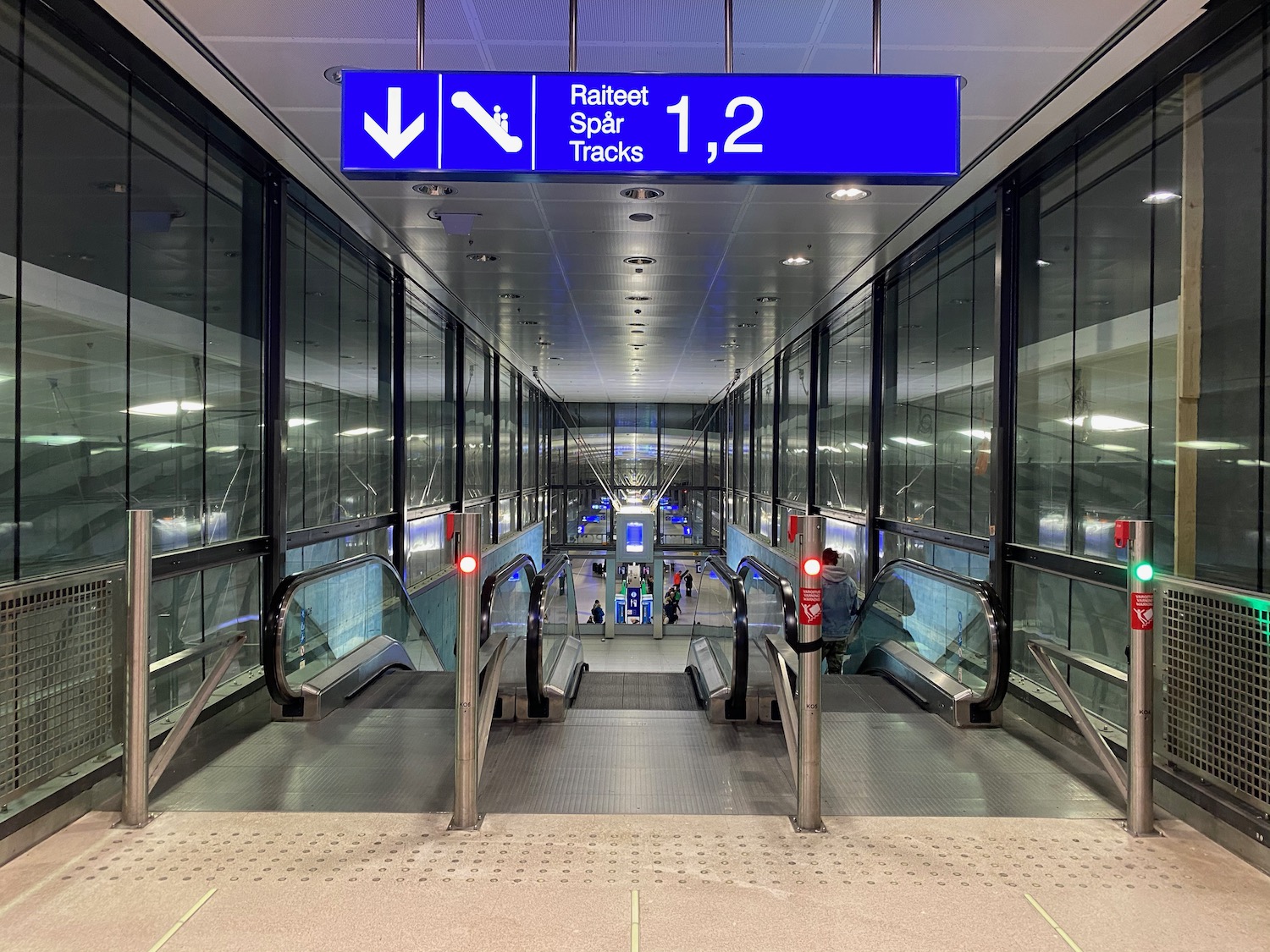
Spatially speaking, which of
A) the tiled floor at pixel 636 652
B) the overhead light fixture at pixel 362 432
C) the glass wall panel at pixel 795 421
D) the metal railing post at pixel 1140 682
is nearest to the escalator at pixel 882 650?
the metal railing post at pixel 1140 682

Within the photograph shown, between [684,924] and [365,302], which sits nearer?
[684,924]

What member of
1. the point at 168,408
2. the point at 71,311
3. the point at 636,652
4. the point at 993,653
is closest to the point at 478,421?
the point at 636,652

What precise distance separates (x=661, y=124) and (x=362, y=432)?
7500 mm

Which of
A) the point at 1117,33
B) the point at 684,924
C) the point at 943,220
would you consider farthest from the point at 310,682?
the point at 943,220

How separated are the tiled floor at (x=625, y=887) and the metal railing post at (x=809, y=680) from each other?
0.14 m

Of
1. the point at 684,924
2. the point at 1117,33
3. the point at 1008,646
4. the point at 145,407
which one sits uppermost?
the point at 1117,33

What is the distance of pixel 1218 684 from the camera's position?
12.3 feet

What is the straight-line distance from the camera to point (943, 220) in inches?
308

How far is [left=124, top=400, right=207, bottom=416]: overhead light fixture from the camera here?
204 inches

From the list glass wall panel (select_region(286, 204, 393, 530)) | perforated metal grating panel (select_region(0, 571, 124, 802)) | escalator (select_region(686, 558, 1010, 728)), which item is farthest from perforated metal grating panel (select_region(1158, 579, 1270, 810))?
glass wall panel (select_region(286, 204, 393, 530))

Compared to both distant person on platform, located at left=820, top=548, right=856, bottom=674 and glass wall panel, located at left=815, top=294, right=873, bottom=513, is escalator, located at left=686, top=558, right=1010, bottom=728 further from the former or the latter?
glass wall panel, located at left=815, top=294, right=873, bottom=513

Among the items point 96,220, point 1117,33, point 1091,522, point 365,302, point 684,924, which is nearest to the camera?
point 684,924

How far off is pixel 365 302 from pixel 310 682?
17.8 feet

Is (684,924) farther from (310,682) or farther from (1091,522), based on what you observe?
(1091,522)
